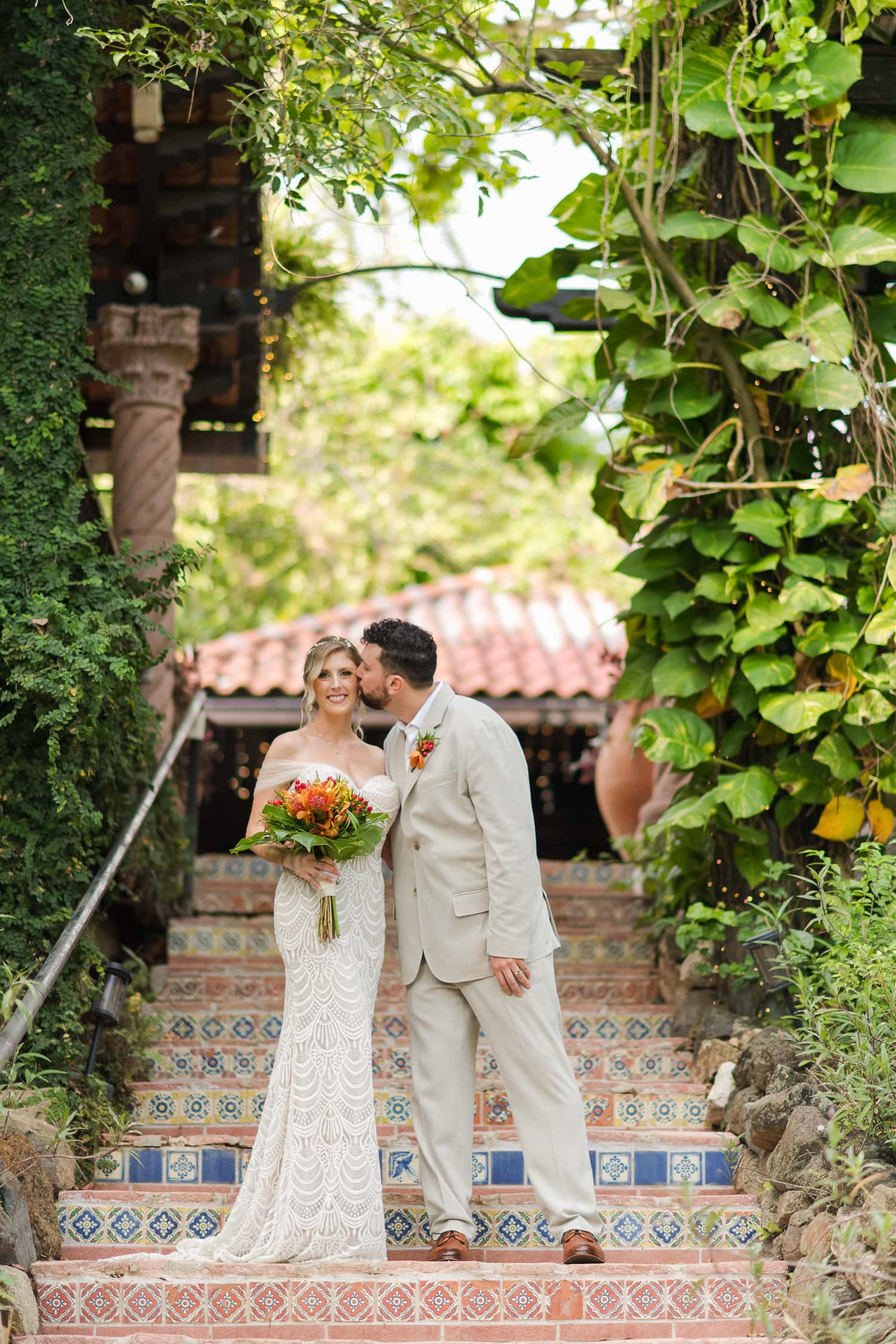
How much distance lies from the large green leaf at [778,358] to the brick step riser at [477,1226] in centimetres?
298

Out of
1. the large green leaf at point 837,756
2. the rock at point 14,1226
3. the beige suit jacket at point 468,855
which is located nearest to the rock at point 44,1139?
the rock at point 14,1226

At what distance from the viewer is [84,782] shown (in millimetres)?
5406

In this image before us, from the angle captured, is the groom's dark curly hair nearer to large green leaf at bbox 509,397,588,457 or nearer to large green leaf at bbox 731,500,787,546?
large green leaf at bbox 731,500,787,546

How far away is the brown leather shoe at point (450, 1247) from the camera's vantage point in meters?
4.27

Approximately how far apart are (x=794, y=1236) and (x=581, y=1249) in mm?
641

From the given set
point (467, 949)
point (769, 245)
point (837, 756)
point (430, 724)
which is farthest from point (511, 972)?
point (769, 245)

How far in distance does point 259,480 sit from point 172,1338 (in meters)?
15.1

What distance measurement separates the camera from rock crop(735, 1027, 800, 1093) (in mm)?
4961

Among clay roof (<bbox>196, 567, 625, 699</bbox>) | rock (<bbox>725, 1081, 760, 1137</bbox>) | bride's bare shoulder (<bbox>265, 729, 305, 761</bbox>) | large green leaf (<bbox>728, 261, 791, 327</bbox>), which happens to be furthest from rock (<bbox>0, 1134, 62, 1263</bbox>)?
clay roof (<bbox>196, 567, 625, 699</bbox>)

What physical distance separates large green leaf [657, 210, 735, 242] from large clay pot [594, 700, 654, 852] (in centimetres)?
326

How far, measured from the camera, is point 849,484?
551 centimetres

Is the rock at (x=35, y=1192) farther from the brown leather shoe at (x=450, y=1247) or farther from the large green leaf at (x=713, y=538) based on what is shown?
the large green leaf at (x=713, y=538)

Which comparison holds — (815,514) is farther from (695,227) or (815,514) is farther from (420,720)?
(420,720)

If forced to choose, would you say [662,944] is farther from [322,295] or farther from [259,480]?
[259,480]
